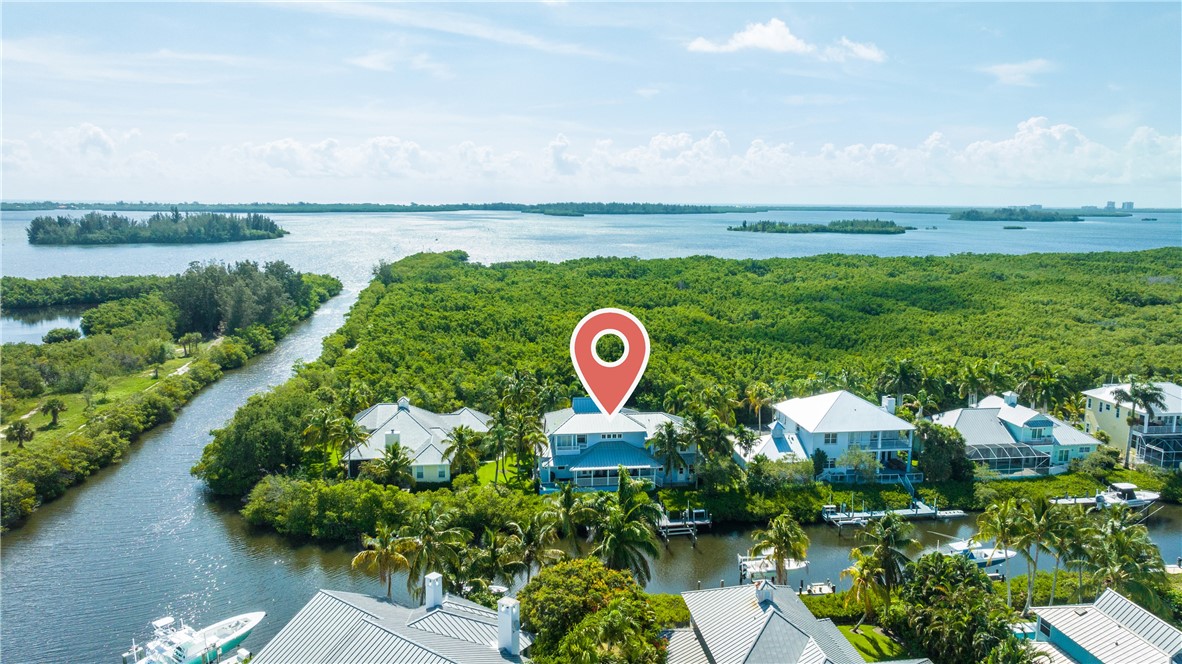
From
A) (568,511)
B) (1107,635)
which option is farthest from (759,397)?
(1107,635)

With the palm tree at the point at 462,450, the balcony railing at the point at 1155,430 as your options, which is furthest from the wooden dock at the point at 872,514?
the palm tree at the point at 462,450

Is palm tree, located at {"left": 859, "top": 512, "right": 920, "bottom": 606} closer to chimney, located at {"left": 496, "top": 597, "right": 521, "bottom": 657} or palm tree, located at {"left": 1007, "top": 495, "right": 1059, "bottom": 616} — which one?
palm tree, located at {"left": 1007, "top": 495, "right": 1059, "bottom": 616}

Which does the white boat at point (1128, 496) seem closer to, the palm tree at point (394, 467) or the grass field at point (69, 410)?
the palm tree at point (394, 467)

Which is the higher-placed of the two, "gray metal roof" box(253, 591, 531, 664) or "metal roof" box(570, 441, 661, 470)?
"gray metal roof" box(253, 591, 531, 664)

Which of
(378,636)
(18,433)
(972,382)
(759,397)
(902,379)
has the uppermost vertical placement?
(902,379)

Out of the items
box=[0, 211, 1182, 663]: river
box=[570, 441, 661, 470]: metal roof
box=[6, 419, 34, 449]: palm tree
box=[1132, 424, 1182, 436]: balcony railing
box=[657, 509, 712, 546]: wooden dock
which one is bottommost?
box=[0, 211, 1182, 663]: river

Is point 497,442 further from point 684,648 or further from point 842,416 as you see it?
point 842,416

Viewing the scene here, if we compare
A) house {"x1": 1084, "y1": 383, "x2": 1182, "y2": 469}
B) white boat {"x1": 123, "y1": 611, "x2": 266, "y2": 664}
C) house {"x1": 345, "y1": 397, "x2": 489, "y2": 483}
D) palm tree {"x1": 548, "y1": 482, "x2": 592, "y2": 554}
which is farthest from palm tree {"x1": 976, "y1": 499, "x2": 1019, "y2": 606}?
white boat {"x1": 123, "y1": 611, "x2": 266, "y2": 664}
